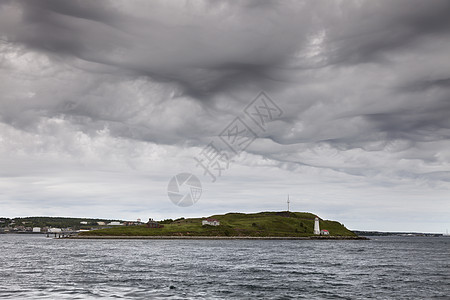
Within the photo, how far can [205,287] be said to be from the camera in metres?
53.8

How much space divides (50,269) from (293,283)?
1682 inches

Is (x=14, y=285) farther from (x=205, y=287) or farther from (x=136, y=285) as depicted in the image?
(x=205, y=287)

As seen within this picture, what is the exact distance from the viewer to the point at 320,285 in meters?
58.5

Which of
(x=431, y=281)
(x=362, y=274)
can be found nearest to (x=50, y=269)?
(x=362, y=274)

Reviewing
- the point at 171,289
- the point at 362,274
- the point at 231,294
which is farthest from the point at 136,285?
the point at 362,274

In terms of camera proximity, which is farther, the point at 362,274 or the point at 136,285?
the point at 362,274

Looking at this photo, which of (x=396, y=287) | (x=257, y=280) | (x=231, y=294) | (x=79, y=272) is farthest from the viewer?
(x=79, y=272)

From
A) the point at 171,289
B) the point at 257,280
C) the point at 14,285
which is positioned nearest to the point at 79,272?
the point at 14,285

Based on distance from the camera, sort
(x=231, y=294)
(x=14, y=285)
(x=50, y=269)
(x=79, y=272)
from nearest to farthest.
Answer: (x=231, y=294), (x=14, y=285), (x=79, y=272), (x=50, y=269)

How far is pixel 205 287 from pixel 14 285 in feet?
79.3

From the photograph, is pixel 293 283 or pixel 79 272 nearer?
pixel 293 283

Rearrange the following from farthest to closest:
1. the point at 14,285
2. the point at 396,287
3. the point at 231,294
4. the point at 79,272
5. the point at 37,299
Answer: the point at 79,272
the point at 396,287
the point at 14,285
the point at 231,294
the point at 37,299

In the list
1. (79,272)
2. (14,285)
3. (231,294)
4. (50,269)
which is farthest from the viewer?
(50,269)

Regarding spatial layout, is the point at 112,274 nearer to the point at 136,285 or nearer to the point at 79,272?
the point at 79,272
